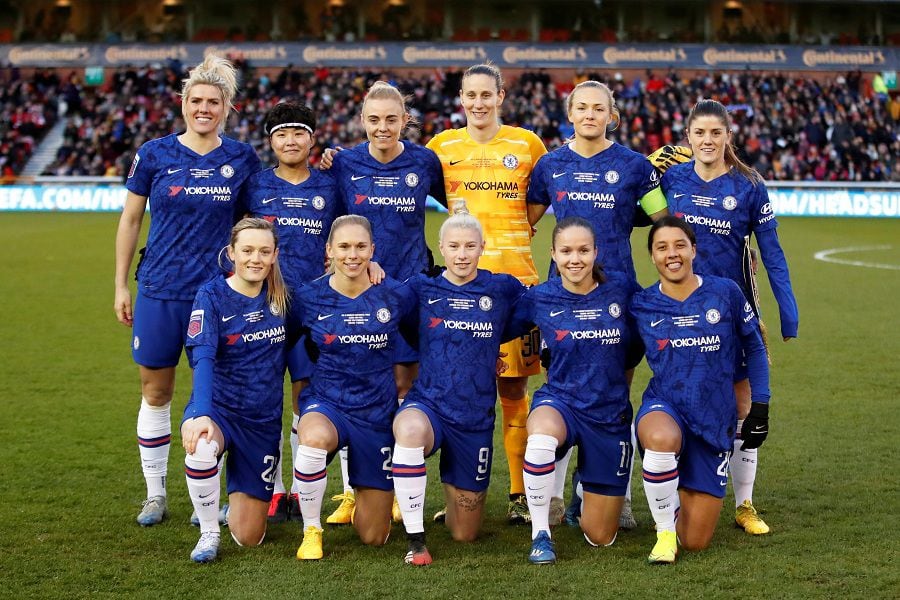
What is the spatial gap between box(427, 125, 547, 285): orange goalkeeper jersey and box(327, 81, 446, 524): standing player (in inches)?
6.9

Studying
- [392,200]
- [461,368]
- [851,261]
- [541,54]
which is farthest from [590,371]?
[541,54]

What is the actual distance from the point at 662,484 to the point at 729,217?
1.32 meters

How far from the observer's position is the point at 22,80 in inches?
1470

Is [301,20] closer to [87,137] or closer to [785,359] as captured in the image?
[87,137]

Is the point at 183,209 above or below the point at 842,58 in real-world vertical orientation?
below

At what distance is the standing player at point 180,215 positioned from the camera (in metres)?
5.36

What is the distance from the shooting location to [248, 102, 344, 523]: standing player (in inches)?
212

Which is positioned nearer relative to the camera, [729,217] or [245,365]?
[245,365]

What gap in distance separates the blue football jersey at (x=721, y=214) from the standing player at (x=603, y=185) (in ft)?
0.46

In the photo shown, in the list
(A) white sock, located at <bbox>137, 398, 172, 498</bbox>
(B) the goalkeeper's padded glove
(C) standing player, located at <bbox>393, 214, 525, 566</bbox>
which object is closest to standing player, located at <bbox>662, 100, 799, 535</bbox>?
(B) the goalkeeper's padded glove

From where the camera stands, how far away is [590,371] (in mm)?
5055

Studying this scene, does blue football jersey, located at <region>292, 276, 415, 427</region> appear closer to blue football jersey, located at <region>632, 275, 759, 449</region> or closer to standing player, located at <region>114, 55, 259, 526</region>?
standing player, located at <region>114, 55, 259, 526</region>

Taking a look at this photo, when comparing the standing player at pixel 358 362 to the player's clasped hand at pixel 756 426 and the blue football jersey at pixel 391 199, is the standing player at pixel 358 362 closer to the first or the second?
the blue football jersey at pixel 391 199

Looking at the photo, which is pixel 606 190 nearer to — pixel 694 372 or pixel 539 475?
pixel 694 372
